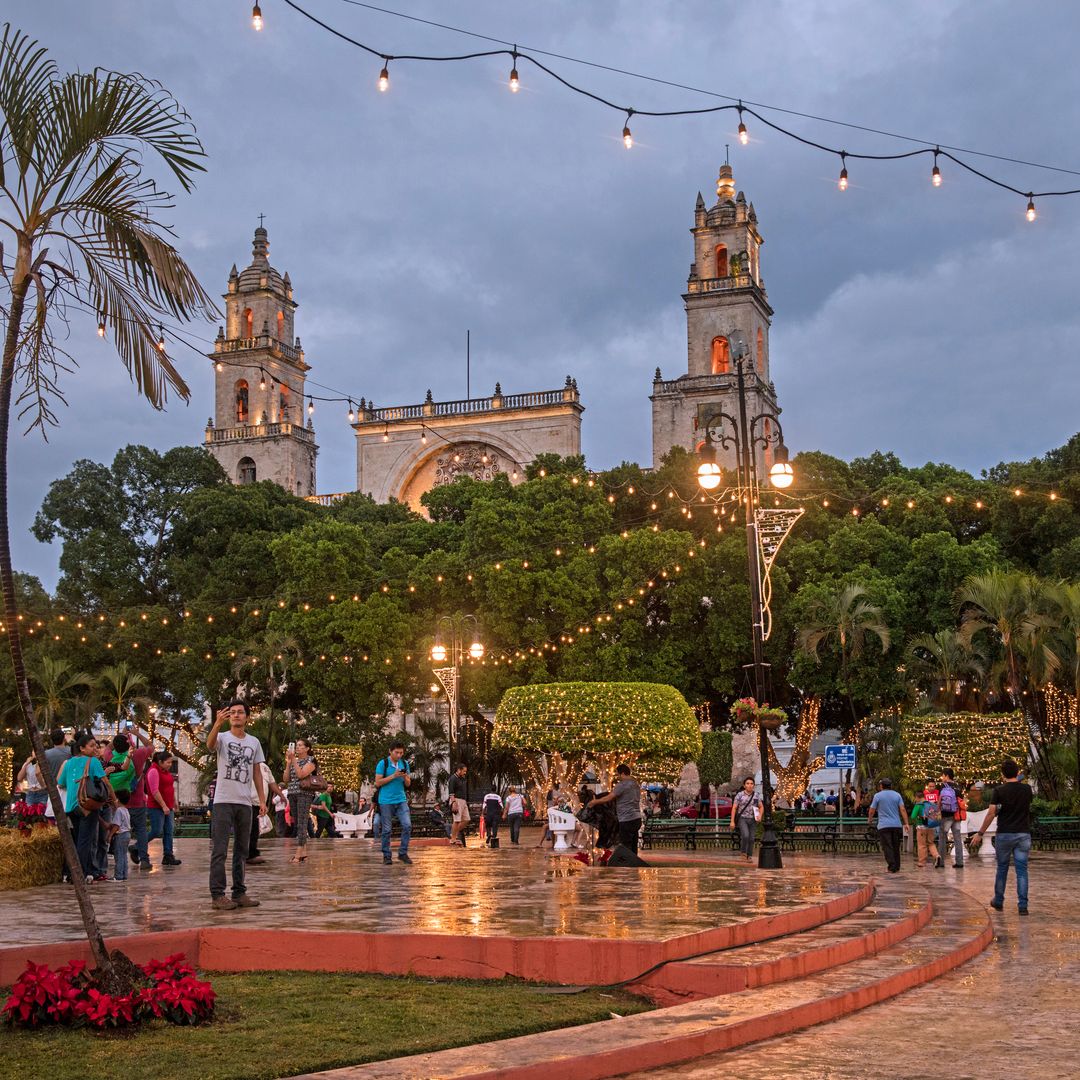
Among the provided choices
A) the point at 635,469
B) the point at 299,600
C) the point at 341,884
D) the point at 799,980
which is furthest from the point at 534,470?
the point at 799,980

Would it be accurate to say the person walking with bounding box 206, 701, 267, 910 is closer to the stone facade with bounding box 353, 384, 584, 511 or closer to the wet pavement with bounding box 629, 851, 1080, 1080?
the wet pavement with bounding box 629, 851, 1080, 1080

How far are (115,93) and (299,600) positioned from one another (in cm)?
3160

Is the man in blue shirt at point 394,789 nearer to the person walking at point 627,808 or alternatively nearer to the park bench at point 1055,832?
the person walking at point 627,808

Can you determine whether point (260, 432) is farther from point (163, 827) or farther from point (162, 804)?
point (162, 804)

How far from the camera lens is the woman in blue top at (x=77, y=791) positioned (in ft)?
38.4

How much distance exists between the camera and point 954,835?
1919 cm

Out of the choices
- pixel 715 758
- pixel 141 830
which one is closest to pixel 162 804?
pixel 141 830

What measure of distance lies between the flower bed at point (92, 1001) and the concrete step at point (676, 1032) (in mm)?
1160

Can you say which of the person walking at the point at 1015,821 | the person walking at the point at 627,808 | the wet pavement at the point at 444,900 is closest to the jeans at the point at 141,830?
the wet pavement at the point at 444,900

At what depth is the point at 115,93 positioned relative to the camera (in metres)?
6.77

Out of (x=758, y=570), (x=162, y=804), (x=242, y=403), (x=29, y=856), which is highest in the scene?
(x=242, y=403)

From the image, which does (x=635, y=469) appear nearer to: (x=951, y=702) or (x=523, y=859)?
(x=951, y=702)

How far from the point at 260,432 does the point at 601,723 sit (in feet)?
131

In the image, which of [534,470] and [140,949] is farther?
[534,470]
